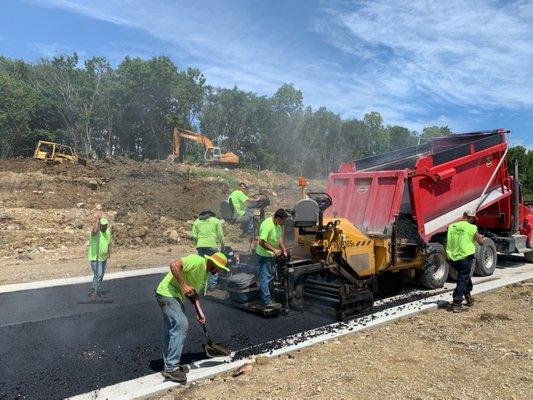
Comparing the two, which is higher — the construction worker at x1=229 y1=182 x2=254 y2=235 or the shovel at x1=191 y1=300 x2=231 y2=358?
the construction worker at x1=229 y1=182 x2=254 y2=235

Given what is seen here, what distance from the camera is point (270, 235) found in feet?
18.6

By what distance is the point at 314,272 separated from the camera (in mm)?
5988

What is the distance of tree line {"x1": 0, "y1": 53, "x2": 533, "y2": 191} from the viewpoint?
3416 centimetres

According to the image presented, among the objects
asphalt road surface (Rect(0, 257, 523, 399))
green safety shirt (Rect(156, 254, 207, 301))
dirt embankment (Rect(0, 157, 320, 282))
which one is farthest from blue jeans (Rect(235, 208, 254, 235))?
green safety shirt (Rect(156, 254, 207, 301))

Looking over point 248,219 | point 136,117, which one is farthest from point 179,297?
point 136,117

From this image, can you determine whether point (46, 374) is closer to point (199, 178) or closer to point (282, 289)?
point (282, 289)

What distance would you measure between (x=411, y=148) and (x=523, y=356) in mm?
5240

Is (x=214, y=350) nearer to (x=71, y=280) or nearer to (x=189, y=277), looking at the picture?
(x=189, y=277)

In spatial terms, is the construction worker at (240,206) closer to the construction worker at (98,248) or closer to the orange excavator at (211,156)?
the construction worker at (98,248)

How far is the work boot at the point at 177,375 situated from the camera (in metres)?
3.89

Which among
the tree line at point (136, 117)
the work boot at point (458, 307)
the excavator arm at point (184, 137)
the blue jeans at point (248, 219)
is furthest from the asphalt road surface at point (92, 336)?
the tree line at point (136, 117)

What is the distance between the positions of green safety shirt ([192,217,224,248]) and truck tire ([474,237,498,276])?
16.9ft

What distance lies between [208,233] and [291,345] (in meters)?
2.79

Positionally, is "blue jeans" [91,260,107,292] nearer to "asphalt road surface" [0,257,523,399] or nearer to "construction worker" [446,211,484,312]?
"asphalt road surface" [0,257,523,399]
